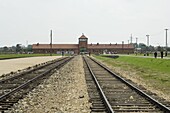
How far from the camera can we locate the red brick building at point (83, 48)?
583 feet

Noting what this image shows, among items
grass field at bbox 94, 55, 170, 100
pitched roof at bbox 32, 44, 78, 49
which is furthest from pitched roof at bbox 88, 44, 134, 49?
grass field at bbox 94, 55, 170, 100

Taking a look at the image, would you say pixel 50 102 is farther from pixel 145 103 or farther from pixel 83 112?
pixel 145 103

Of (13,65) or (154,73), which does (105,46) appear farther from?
(154,73)

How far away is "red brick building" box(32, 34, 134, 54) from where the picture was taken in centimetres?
17775

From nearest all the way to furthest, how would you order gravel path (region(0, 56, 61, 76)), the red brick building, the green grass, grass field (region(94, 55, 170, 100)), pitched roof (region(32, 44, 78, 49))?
grass field (region(94, 55, 170, 100))
the green grass
gravel path (region(0, 56, 61, 76))
the red brick building
pitched roof (region(32, 44, 78, 49))

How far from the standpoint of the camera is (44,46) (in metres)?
183

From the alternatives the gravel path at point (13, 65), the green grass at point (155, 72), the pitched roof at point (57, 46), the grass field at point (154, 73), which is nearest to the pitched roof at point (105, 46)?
the pitched roof at point (57, 46)

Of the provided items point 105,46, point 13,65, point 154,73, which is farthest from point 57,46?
point 154,73

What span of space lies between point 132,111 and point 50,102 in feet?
10.7

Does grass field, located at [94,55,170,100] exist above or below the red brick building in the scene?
below

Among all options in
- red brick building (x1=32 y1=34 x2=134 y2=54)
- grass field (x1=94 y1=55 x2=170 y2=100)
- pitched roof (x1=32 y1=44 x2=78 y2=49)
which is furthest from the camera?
pitched roof (x1=32 y1=44 x2=78 y2=49)

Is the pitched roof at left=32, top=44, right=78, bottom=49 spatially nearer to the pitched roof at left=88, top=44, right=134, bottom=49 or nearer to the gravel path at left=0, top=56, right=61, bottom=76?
the pitched roof at left=88, top=44, right=134, bottom=49

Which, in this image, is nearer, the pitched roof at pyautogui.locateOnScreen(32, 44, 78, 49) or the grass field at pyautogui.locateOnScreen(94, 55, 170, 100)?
the grass field at pyautogui.locateOnScreen(94, 55, 170, 100)

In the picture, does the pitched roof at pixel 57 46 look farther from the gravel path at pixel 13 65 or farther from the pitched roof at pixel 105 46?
the gravel path at pixel 13 65
